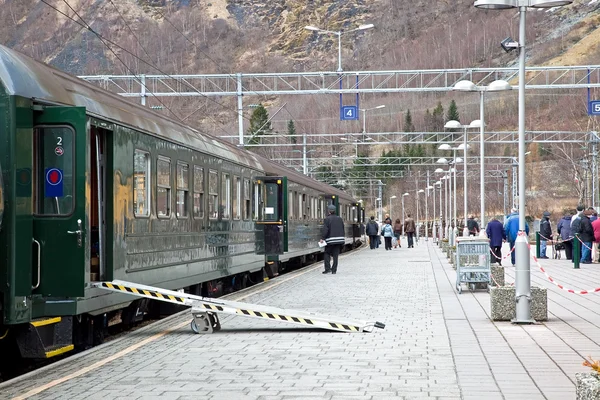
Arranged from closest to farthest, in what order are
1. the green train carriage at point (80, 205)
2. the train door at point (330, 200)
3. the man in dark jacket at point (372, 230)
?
the green train carriage at point (80, 205) < the train door at point (330, 200) < the man in dark jacket at point (372, 230)

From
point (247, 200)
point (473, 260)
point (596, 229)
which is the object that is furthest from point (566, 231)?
point (247, 200)

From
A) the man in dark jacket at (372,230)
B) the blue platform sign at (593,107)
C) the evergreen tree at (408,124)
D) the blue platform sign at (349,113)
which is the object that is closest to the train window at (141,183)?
the blue platform sign at (349,113)

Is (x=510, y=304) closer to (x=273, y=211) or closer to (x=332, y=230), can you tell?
(x=273, y=211)

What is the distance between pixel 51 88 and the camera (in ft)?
36.8

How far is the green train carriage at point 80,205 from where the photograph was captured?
10.4 meters

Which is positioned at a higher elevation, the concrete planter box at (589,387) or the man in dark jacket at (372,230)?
the man in dark jacket at (372,230)

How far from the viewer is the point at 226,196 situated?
66.6ft

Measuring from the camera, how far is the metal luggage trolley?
833 inches

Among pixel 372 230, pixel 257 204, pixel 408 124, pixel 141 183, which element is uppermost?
pixel 408 124

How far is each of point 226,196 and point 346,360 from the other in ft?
31.4

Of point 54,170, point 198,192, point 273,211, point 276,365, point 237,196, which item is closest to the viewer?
point 276,365

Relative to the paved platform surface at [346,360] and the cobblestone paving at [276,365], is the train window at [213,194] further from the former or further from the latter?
the cobblestone paving at [276,365]

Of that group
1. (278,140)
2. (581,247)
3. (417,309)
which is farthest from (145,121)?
(278,140)

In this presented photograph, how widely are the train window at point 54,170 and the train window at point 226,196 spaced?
883 centimetres
